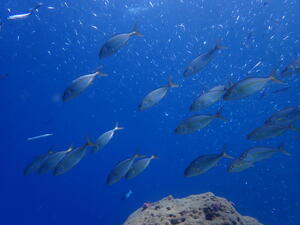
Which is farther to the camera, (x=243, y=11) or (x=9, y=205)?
(x=9, y=205)

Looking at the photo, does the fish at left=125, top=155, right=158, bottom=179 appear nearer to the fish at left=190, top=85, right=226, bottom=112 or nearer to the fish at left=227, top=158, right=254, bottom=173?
the fish at left=190, top=85, right=226, bottom=112

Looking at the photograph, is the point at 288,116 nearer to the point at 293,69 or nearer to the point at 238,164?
the point at 238,164

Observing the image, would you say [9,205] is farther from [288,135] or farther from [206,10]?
[288,135]

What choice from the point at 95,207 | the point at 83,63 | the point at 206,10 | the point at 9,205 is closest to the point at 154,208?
the point at 206,10

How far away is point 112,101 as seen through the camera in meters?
42.7

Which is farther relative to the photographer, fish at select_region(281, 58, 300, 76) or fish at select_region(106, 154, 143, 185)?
fish at select_region(281, 58, 300, 76)

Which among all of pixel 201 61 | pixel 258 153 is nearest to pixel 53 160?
pixel 201 61

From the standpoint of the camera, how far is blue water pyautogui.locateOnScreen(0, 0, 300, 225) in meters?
27.9

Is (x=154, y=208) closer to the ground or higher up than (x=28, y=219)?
higher up

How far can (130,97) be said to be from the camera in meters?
42.9

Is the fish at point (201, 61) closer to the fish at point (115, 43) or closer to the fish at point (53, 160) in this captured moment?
the fish at point (115, 43)

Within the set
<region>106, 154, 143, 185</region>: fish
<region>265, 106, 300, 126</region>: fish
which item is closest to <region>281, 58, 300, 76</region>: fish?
<region>265, 106, 300, 126</region>: fish

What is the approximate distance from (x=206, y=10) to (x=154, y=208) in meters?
25.7

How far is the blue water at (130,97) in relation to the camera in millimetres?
27922
